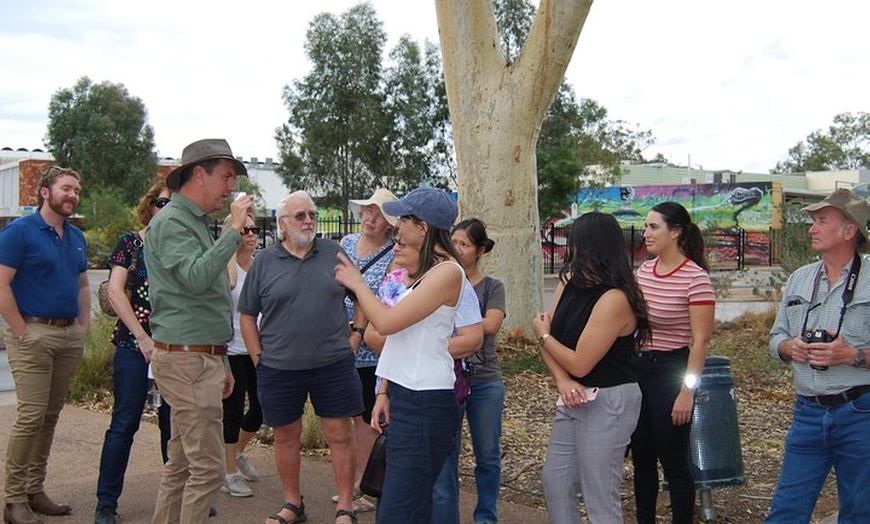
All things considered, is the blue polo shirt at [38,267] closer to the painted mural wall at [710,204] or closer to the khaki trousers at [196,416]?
the khaki trousers at [196,416]

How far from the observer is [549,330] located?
4.40 m

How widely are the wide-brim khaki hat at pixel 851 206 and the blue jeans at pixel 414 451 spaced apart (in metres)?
2.09

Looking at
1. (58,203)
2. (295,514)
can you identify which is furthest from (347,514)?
(58,203)

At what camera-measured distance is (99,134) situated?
5081cm

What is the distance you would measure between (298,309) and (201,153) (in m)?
1.17

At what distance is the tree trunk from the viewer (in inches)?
411

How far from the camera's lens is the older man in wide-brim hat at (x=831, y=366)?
4.35 m

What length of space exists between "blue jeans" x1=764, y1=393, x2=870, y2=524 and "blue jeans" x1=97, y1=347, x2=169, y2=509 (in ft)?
11.7

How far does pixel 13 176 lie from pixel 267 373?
64121mm

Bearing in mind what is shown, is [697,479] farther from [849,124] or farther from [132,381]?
[849,124]

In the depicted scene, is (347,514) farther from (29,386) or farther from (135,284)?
(29,386)

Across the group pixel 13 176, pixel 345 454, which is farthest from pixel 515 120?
pixel 13 176

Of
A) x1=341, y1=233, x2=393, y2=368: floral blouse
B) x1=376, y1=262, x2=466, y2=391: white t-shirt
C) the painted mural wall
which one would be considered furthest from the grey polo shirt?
the painted mural wall

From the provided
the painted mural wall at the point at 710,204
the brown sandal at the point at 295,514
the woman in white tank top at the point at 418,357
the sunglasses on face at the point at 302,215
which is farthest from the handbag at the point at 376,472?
the painted mural wall at the point at 710,204
